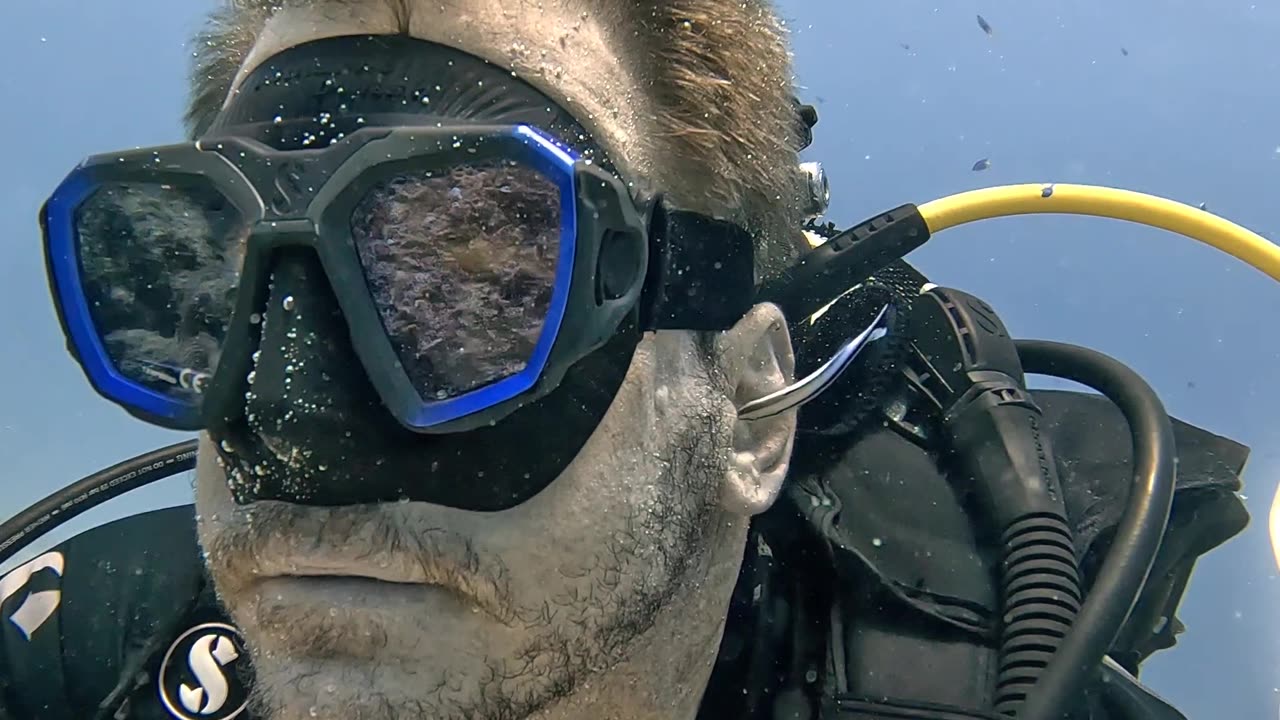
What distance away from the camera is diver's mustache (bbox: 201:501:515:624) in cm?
149

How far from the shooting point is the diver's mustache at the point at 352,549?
4.88 ft

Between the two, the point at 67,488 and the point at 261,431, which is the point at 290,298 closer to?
the point at 261,431

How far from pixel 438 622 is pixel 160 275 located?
0.96m

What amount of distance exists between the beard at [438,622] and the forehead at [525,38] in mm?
643

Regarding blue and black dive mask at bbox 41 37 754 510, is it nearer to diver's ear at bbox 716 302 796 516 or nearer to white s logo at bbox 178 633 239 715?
diver's ear at bbox 716 302 796 516

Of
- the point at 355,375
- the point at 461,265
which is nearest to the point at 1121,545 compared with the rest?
the point at 461,265

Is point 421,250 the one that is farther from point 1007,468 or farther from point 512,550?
point 1007,468

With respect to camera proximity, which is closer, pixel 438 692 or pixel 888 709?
pixel 438 692

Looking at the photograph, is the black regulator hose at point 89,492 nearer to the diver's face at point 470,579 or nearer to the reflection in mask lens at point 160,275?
the reflection in mask lens at point 160,275

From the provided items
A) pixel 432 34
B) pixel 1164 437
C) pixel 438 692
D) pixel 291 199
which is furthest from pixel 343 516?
pixel 1164 437

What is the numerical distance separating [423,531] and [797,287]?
114 centimetres

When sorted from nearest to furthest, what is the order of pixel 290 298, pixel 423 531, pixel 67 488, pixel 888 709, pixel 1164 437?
pixel 290 298, pixel 423 531, pixel 888 709, pixel 1164 437, pixel 67 488

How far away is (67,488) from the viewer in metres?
2.90

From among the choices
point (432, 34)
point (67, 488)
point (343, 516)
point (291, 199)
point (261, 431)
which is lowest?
point (67, 488)
